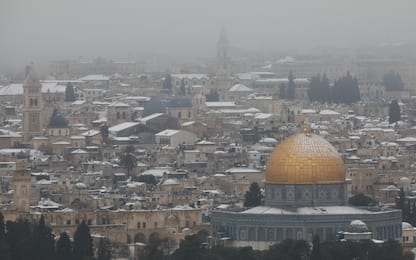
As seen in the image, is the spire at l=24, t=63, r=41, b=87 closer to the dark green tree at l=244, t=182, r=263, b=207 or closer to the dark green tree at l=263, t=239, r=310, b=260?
the dark green tree at l=244, t=182, r=263, b=207

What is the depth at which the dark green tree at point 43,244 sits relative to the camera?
67.1m

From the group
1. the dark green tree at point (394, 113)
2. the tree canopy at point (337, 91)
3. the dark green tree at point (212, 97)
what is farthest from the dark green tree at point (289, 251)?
the dark green tree at point (212, 97)

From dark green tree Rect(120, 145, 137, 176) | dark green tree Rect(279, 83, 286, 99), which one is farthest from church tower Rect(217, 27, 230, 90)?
dark green tree Rect(120, 145, 137, 176)

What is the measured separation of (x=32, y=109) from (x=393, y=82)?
3292cm

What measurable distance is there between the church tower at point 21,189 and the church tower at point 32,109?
29.1 meters

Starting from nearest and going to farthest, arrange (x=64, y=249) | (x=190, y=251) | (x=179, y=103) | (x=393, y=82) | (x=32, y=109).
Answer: (x=190, y=251) → (x=64, y=249) → (x=32, y=109) → (x=179, y=103) → (x=393, y=82)

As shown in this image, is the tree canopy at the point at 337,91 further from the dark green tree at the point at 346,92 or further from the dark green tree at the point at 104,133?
the dark green tree at the point at 104,133

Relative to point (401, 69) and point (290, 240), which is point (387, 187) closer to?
point (290, 240)

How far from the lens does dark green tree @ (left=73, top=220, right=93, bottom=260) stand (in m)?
67.9

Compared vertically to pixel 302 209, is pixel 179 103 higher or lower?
lower

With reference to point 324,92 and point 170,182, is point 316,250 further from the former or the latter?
point 324,92

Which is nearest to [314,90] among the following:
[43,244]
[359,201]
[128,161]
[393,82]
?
[393,82]

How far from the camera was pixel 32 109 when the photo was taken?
121250 millimetres

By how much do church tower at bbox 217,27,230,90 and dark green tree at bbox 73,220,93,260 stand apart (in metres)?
78.7
